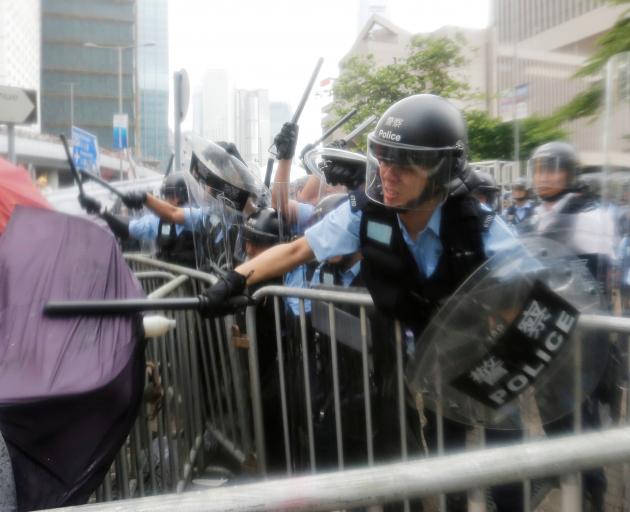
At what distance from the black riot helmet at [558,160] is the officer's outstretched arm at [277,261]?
1632mm

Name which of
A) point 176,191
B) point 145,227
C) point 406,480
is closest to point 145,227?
point 145,227

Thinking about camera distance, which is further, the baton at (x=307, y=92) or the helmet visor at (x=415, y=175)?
the baton at (x=307, y=92)

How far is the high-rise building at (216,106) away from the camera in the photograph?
500 centimetres

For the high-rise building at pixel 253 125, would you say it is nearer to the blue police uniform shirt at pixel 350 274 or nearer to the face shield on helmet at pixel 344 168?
the face shield on helmet at pixel 344 168

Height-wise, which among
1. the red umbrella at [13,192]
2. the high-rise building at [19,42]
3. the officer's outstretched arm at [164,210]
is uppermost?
the high-rise building at [19,42]

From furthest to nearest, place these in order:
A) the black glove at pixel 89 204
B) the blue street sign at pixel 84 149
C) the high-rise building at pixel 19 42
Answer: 1. the high-rise building at pixel 19 42
2. the blue street sign at pixel 84 149
3. the black glove at pixel 89 204

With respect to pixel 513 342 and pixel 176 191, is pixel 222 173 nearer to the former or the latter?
pixel 513 342

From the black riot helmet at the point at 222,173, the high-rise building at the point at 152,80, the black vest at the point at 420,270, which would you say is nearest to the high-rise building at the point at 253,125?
the black riot helmet at the point at 222,173

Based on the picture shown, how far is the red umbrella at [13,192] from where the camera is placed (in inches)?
74.2

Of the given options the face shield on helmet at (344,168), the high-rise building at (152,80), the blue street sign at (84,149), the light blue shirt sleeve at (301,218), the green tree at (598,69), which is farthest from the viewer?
the high-rise building at (152,80)

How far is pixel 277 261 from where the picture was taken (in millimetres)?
2598

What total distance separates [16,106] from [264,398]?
398 cm

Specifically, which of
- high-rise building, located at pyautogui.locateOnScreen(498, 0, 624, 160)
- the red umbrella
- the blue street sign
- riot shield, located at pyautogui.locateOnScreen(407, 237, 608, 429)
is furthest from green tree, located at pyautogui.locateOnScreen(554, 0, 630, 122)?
the blue street sign

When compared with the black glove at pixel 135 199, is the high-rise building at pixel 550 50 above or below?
above
